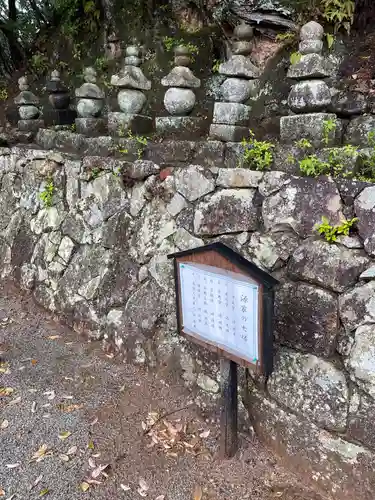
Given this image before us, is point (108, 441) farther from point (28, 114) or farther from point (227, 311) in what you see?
point (28, 114)

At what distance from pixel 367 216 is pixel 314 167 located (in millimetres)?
521

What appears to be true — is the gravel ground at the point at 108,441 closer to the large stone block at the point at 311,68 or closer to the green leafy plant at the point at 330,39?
the large stone block at the point at 311,68

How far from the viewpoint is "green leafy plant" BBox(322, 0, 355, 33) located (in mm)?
3713

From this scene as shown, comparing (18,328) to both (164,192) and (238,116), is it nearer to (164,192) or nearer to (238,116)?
(164,192)

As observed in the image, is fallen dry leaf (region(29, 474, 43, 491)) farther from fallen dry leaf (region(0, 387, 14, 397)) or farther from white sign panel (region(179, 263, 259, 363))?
white sign panel (region(179, 263, 259, 363))

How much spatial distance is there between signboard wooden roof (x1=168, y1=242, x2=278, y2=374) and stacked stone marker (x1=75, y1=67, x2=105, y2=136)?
279 centimetres

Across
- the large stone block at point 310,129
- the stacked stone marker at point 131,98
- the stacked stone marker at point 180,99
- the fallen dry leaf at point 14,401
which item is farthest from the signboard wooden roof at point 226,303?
the stacked stone marker at point 131,98

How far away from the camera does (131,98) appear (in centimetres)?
436

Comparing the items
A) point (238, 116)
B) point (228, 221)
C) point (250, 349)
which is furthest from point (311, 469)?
point (238, 116)

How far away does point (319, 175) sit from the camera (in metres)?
2.78

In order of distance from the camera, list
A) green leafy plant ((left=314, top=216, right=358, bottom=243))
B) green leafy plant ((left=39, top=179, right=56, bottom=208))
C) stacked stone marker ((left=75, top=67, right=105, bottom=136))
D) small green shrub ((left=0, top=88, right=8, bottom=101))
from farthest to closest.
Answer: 1. small green shrub ((left=0, top=88, right=8, bottom=101))
2. green leafy plant ((left=39, top=179, right=56, bottom=208))
3. stacked stone marker ((left=75, top=67, right=105, bottom=136))
4. green leafy plant ((left=314, top=216, right=358, bottom=243))

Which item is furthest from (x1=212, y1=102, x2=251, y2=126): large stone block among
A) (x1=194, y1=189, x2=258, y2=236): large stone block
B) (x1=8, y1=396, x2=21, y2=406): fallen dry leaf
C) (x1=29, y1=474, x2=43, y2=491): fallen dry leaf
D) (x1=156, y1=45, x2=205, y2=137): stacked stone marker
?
(x1=29, y1=474, x2=43, y2=491): fallen dry leaf

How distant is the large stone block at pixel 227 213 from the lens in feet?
10.2


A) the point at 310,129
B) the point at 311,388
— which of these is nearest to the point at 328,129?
the point at 310,129
